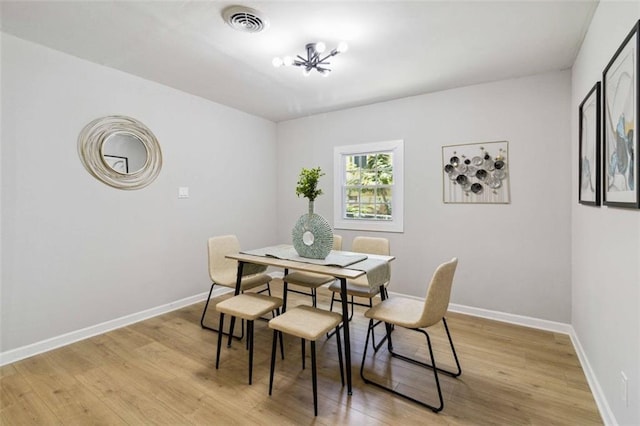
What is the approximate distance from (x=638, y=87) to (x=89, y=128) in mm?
3778

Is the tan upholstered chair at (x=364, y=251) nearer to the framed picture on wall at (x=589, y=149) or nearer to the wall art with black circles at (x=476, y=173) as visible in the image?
the wall art with black circles at (x=476, y=173)

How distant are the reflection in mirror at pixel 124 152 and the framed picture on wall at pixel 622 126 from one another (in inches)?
147

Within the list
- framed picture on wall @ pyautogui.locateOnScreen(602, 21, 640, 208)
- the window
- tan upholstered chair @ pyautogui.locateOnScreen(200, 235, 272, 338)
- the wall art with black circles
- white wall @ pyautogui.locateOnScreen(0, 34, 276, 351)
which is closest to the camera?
framed picture on wall @ pyautogui.locateOnScreen(602, 21, 640, 208)

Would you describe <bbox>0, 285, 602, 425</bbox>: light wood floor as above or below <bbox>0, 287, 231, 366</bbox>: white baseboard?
below

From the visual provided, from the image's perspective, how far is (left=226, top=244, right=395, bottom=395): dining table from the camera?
2021mm

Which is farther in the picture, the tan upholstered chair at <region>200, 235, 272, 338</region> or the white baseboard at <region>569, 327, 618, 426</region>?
the tan upholstered chair at <region>200, 235, 272, 338</region>

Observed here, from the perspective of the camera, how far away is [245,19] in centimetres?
206

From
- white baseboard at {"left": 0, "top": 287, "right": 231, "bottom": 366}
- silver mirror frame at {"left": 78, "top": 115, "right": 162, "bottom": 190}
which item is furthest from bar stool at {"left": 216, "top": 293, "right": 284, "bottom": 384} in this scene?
silver mirror frame at {"left": 78, "top": 115, "right": 162, "bottom": 190}

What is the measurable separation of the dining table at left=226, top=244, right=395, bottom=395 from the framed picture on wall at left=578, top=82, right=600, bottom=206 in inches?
58.6

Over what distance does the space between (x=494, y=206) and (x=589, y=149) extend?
111 cm

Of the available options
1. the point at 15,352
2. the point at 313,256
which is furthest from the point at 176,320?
the point at 313,256

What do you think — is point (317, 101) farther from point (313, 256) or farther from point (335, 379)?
point (335, 379)

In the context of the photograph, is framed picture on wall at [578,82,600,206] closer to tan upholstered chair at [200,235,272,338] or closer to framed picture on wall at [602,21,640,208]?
framed picture on wall at [602,21,640,208]

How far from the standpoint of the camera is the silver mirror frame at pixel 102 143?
2.75 m
